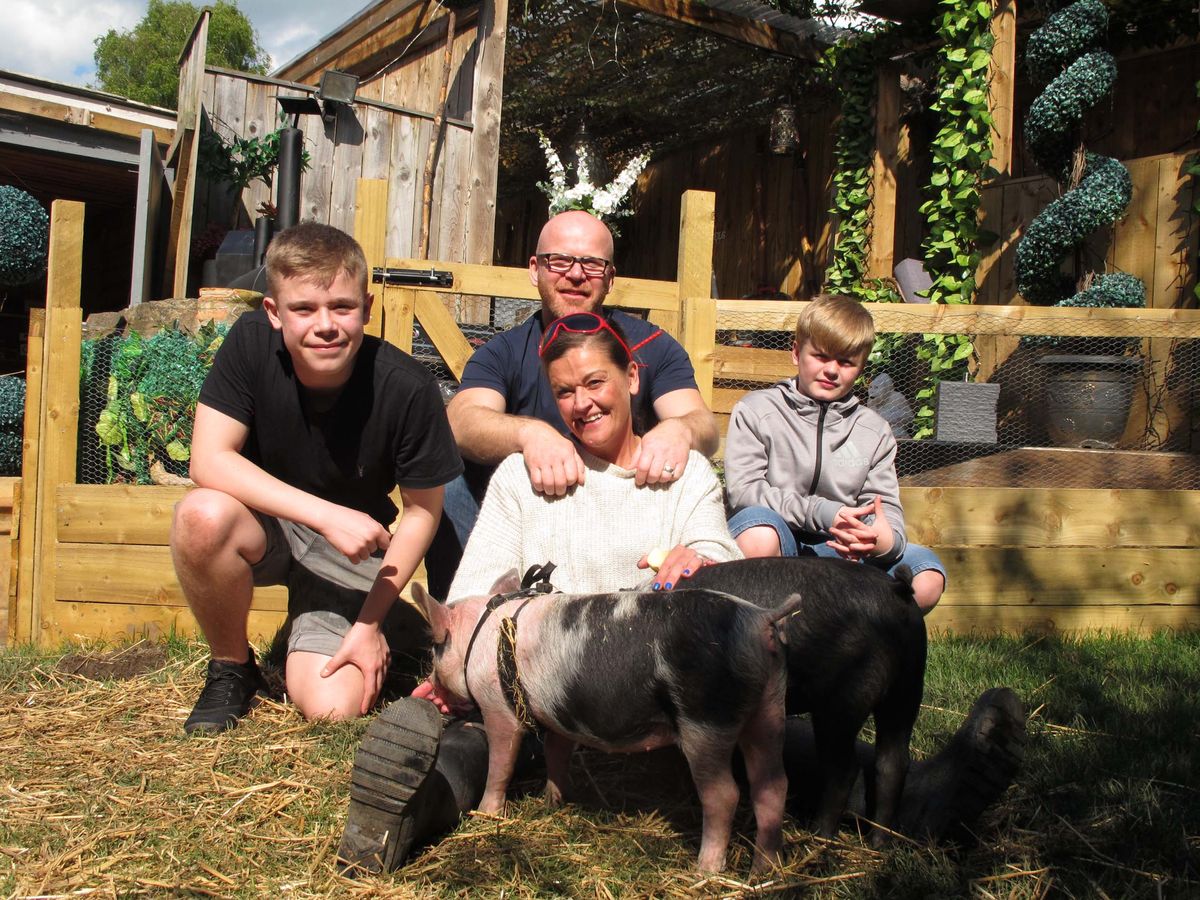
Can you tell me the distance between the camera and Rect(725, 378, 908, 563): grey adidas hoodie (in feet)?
9.96

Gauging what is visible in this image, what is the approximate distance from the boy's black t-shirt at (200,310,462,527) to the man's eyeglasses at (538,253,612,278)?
0.59 metres

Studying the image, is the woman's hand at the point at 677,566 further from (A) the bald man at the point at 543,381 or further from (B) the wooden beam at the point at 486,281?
(B) the wooden beam at the point at 486,281

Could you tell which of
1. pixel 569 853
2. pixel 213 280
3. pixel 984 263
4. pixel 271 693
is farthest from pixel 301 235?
pixel 984 263

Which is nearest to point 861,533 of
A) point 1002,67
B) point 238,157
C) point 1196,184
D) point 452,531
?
point 452,531

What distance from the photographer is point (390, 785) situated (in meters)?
1.93

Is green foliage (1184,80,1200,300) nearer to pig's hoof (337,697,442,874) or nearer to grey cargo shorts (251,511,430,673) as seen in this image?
grey cargo shorts (251,511,430,673)

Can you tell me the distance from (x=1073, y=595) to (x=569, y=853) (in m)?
2.89

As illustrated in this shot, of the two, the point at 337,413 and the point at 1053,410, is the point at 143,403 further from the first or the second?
the point at 1053,410

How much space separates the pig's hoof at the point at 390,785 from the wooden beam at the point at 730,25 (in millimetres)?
7086

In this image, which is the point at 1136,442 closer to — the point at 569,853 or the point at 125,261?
the point at 569,853

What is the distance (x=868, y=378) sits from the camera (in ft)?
16.2

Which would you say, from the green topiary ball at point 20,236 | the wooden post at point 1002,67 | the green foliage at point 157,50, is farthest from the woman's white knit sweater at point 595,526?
the green foliage at point 157,50

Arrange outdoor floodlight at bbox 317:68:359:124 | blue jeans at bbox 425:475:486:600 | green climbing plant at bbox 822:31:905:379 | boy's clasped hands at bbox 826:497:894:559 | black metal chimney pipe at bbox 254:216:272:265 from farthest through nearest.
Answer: green climbing plant at bbox 822:31:905:379 < outdoor floodlight at bbox 317:68:359:124 < black metal chimney pipe at bbox 254:216:272:265 < blue jeans at bbox 425:475:486:600 < boy's clasped hands at bbox 826:497:894:559

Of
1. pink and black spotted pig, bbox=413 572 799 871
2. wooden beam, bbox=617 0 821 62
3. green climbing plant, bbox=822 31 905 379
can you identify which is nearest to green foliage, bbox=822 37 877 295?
green climbing plant, bbox=822 31 905 379
